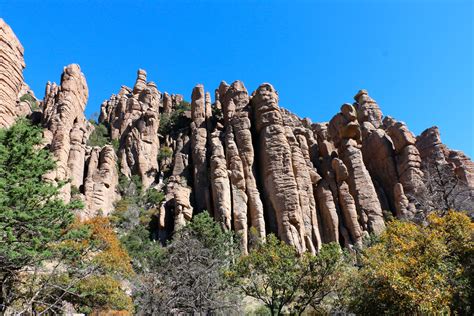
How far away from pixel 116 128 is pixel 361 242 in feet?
143

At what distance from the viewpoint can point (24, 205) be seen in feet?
53.8

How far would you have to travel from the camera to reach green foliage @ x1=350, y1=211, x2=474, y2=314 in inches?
494

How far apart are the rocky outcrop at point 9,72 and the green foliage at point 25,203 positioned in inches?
261

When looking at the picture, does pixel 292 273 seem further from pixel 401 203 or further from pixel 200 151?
pixel 200 151

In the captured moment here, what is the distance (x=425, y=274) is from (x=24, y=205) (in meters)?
17.7

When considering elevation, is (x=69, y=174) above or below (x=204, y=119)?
below

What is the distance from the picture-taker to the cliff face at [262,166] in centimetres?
3981

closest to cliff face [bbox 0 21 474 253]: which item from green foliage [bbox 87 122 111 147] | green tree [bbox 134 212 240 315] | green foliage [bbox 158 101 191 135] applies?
green foliage [bbox 87 122 111 147]

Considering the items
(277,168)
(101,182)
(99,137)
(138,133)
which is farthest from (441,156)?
(99,137)

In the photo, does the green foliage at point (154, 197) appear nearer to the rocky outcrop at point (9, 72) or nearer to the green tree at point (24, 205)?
the rocky outcrop at point (9, 72)

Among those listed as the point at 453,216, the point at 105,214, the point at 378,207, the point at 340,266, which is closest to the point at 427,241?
the point at 453,216

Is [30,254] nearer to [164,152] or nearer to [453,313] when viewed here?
[453,313]

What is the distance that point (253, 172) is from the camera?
43.8m

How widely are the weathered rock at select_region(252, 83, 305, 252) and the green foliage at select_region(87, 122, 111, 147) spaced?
25.4 meters
